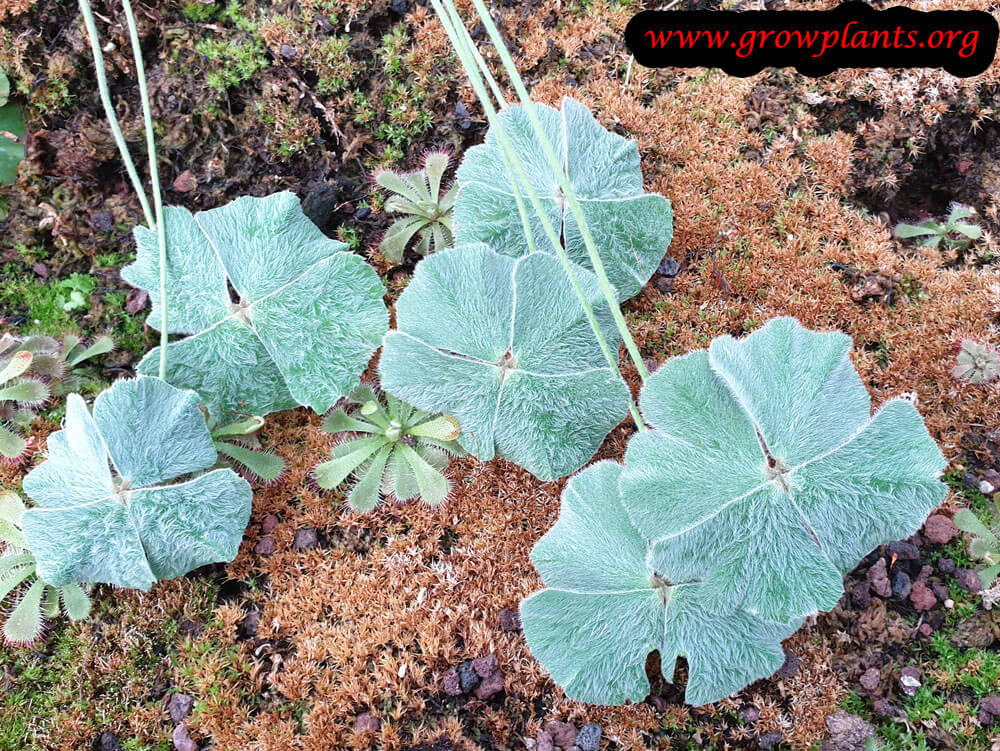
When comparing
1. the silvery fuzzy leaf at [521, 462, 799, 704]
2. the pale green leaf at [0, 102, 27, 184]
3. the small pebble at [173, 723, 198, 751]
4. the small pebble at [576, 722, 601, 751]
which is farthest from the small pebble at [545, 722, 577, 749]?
the pale green leaf at [0, 102, 27, 184]

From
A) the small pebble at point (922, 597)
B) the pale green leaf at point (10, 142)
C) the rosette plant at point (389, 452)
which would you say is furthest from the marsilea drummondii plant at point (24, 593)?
the small pebble at point (922, 597)

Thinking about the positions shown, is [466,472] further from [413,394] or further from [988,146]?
[988,146]

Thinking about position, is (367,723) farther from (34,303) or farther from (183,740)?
(34,303)

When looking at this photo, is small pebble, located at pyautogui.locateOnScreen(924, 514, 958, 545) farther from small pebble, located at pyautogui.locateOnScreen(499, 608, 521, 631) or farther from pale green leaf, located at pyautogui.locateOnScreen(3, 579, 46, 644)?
pale green leaf, located at pyautogui.locateOnScreen(3, 579, 46, 644)

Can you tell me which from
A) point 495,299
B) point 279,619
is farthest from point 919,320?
point 279,619

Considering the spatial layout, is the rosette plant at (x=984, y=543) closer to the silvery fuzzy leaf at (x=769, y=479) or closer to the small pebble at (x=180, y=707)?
the silvery fuzzy leaf at (x=769, y=479)
